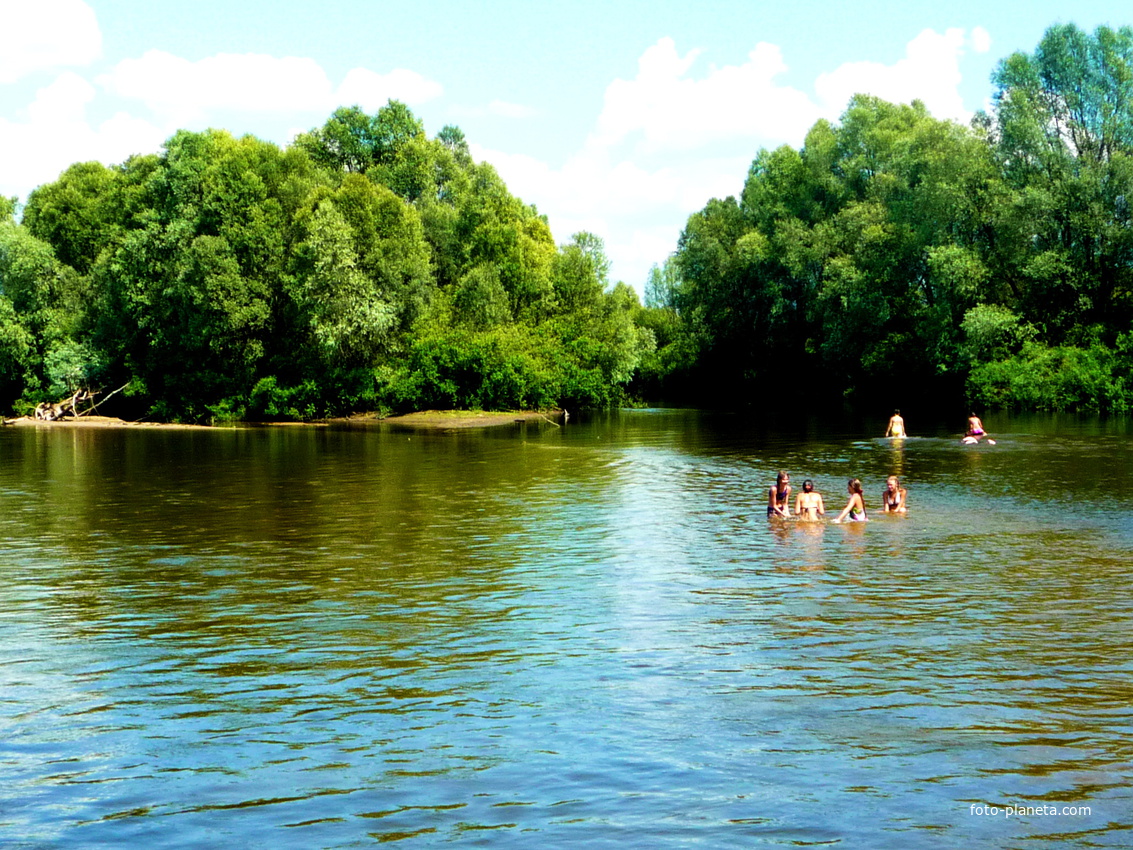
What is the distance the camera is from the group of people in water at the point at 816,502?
31.6 m

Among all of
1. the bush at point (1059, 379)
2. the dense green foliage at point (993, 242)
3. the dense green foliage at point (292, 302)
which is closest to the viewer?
Result: the bush at point (1059, 379)

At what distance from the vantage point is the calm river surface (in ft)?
38.3

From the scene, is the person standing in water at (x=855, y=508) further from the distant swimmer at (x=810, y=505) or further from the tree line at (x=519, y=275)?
the tree line at (x=519, y=275)

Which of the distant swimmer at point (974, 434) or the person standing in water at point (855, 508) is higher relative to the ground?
the distant swimmer at point (974, 434)

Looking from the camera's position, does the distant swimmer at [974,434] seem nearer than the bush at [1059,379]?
Yes

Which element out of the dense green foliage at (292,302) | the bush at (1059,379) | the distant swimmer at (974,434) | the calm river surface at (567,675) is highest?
the dense green foliage at (292,302)

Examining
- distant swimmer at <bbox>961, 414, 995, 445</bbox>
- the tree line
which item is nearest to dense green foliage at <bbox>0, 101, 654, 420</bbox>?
the tree line

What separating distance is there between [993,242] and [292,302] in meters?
56.9

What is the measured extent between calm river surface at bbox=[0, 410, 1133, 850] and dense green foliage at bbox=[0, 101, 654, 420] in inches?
2171

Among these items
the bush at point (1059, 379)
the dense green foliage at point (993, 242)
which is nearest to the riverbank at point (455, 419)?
the dense green foliage at point (993, 242)

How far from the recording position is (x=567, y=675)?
16.5 meters

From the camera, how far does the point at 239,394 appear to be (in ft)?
316

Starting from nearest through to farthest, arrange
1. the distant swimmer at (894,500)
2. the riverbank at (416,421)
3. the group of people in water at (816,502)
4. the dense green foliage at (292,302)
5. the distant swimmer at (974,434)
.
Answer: the group of people in water at (816,502)
the distant swimmer at (894,500)
the distant swimmer at (974,434)
the riverbank at (416,421)
the dense green foliage at (292,302)

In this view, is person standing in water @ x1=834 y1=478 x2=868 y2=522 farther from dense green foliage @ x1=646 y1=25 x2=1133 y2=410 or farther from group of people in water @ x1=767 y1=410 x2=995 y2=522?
dense green foliage @ x1=646 y1=25 x2=1133 y2=410
